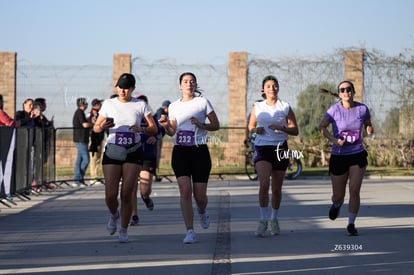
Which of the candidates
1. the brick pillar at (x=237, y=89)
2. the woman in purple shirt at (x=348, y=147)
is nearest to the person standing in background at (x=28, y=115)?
the woman in purple shirt at (x=348, y=147)

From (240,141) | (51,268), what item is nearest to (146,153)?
(51,268)

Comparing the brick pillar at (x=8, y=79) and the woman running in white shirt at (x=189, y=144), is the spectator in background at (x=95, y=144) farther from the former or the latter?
the woman running in white shirt at (x=189, y=144)

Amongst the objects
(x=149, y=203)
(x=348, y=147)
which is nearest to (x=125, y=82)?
(x=348, y=147)

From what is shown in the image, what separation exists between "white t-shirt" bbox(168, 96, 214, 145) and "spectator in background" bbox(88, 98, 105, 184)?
11488 millimetres

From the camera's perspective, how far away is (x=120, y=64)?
97.2 feet

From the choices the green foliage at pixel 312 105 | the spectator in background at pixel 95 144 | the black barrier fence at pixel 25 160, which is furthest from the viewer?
the green foliage at pixel 312 105

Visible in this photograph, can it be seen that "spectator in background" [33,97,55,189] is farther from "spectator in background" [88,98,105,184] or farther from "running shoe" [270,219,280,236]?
"running shoe" [270,219,280,236]

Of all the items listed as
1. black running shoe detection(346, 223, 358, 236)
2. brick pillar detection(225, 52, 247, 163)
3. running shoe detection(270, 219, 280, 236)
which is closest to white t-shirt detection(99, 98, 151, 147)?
running shoe detection(270, 219, 280, 236)

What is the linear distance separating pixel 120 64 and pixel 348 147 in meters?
18.1

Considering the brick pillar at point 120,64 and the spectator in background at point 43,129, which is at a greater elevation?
the brick pillar at point 120,64

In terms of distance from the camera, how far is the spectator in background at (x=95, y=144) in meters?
23.5

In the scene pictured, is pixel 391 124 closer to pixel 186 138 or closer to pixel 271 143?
pixel 271 143

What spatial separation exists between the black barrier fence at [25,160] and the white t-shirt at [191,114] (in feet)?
16.8

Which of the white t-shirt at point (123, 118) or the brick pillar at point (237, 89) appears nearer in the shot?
the white t-shirt at point (123, 118)
